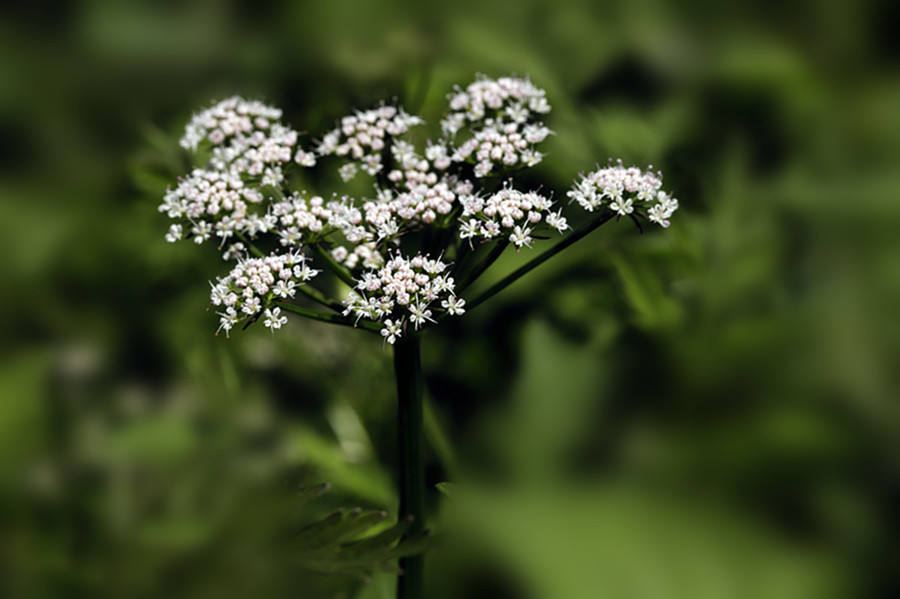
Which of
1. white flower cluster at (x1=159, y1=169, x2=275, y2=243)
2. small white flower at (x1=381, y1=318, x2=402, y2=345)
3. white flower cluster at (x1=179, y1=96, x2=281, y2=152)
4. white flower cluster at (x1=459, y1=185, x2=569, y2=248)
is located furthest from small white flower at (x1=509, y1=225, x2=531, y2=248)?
white flower cluster at (x1=179, y1=96, x2=281, y2=152)

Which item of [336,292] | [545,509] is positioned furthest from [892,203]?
[336,292]

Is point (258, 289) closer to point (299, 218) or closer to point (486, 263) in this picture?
point (299, 218)

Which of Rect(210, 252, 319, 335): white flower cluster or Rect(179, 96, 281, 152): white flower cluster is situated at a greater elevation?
Rect(179, 96, 281, 152): white flower cluster

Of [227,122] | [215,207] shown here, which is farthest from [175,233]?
[227,122]

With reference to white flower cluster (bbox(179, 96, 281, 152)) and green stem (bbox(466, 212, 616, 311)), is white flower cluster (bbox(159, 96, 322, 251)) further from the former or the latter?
green stem (bbox(466, 212, 616, 311))

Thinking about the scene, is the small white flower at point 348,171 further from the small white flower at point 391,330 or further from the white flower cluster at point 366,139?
the small white flower at point 391,330

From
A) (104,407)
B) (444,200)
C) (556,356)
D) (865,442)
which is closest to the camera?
(444,200)

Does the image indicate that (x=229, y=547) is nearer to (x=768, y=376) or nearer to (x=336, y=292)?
(x=336, y=292)
